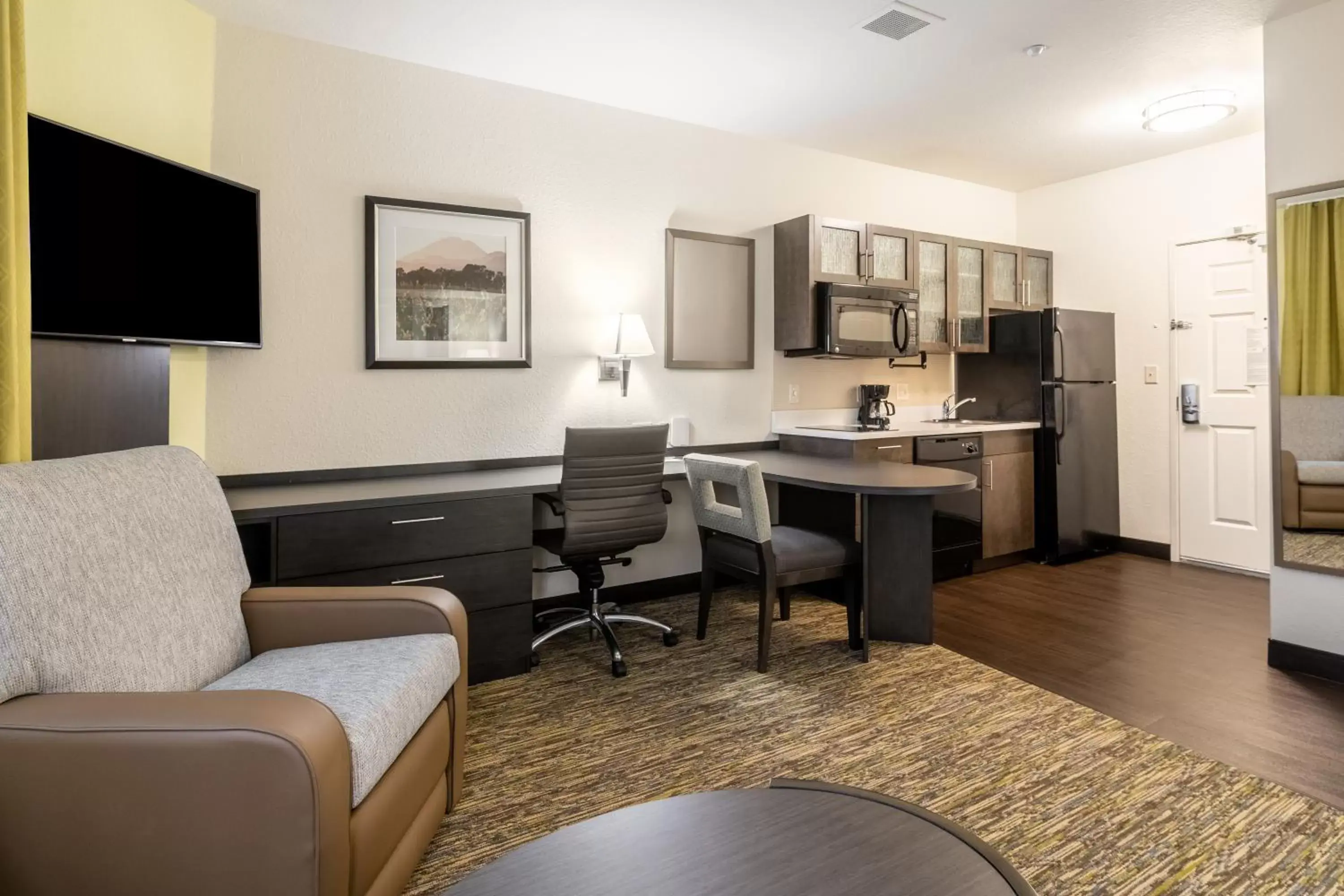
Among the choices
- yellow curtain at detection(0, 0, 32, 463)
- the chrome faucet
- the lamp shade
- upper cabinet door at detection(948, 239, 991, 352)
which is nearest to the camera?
yellow curtain at detection(0, 0, 32, 463)

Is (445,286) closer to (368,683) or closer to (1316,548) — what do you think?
(368,683)

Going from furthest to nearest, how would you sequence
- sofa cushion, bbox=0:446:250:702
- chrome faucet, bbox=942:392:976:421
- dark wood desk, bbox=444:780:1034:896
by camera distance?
chrome faucet, bbox=942:392:976:421, sofa cushion, bbox=0:446:250:702, dark wood desk, bbox=444:780:1034:896

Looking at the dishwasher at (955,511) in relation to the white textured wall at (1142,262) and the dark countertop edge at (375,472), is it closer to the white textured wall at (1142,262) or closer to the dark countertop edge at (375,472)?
the white textured wall at (1142,262)

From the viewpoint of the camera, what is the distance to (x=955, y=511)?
4180 mm

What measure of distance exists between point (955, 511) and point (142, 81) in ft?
14.0

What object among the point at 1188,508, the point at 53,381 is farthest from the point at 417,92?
the point at 1188,508

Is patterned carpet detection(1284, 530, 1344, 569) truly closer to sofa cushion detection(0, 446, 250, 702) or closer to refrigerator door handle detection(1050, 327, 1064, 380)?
refrigerator door handle detection(1050, 327, 1064, 380)

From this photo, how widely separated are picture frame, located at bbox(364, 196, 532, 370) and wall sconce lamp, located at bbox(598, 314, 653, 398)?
0.42 metres

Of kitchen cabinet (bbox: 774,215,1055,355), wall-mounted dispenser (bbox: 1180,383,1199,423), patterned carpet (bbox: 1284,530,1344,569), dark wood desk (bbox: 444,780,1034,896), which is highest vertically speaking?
kitchen cabinet (bbox: 774,215,1055,355)

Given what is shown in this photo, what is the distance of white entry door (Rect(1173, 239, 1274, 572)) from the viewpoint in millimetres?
4219

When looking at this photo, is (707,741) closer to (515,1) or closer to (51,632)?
(51,632)

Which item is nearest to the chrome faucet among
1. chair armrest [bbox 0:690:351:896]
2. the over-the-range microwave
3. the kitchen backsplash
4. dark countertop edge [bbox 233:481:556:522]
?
the kitchen backsplash

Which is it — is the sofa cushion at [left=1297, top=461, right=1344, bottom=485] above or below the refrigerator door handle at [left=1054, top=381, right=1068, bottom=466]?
below

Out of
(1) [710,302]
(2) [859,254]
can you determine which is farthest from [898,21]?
(1) [710,302]
